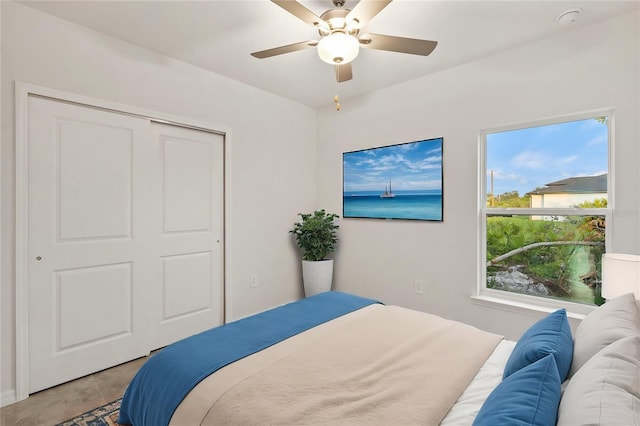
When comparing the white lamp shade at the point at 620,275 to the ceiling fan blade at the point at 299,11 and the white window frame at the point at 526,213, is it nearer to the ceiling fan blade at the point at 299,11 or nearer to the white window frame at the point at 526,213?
the white window frame at the point at 526,213

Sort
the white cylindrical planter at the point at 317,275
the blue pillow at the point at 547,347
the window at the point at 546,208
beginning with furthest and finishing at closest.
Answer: the white cylindrical planter at the point at 317,275 < the window at the point at 546,208 < the blue pillow at the point at 547,347

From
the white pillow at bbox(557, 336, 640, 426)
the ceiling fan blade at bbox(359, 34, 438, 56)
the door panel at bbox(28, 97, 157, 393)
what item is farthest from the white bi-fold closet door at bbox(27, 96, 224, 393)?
the white pillow at bbox(557, 336, 640, 426)

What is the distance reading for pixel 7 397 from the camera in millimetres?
2014

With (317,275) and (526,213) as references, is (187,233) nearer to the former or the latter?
(317,275)

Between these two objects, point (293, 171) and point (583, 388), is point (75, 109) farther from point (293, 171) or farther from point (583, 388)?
point (583, 388)

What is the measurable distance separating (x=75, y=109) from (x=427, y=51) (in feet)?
8.17

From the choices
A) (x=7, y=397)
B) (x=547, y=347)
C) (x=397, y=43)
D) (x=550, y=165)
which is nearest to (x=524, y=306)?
(x=550, y=165)

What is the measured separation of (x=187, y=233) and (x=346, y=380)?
2.23m

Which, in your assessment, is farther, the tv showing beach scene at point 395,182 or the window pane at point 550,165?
the tv showing beach scene at point 395,182

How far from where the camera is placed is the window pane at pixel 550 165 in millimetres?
2393

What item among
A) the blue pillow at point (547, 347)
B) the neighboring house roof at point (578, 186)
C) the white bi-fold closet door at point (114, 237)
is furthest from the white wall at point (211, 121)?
the blue pillow at point (547, 347)

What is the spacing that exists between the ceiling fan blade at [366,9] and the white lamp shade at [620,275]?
190 centimetres

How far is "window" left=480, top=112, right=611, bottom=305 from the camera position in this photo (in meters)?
2.40

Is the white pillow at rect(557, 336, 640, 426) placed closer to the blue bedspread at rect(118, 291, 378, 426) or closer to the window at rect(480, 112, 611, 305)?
the blue bedspread at rect(118, 291, 378, 426)
